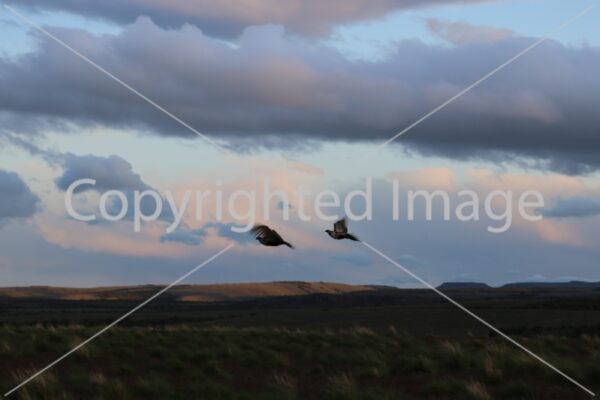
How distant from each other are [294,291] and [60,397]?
171402mm

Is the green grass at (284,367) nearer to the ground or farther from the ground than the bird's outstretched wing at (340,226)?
nearer to the ground

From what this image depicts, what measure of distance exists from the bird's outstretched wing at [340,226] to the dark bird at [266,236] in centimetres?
100

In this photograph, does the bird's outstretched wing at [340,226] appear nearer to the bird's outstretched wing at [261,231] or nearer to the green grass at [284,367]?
the bird's outstretched wing at [261,231]

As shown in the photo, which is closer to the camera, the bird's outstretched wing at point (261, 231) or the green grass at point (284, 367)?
the bird's outstretched wing at point (261, 231)

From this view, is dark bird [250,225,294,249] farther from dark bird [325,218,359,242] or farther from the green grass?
the green grass

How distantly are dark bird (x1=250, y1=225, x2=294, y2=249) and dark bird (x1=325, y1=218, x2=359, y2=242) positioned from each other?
931 mm

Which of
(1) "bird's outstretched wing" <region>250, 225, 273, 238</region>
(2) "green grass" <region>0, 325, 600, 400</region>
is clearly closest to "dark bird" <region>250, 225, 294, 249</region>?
(1) "bird's outstretched wing" <region>250, 225, 273, 238</region>

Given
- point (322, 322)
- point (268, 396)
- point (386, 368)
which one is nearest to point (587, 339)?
point (386, 368)

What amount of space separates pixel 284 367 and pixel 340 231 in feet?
47.2

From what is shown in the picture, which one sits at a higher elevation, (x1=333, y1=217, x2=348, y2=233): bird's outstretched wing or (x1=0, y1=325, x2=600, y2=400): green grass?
(x1=333, y1=217, x2=348, y2=233): bird's outstretched wing

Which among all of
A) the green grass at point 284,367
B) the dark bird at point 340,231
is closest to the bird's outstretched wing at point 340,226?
the dark bird at point 340,231

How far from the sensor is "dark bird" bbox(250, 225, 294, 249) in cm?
1302

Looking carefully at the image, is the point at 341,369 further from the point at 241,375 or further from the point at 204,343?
the point at 204,343

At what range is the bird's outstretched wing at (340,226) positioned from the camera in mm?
13602
